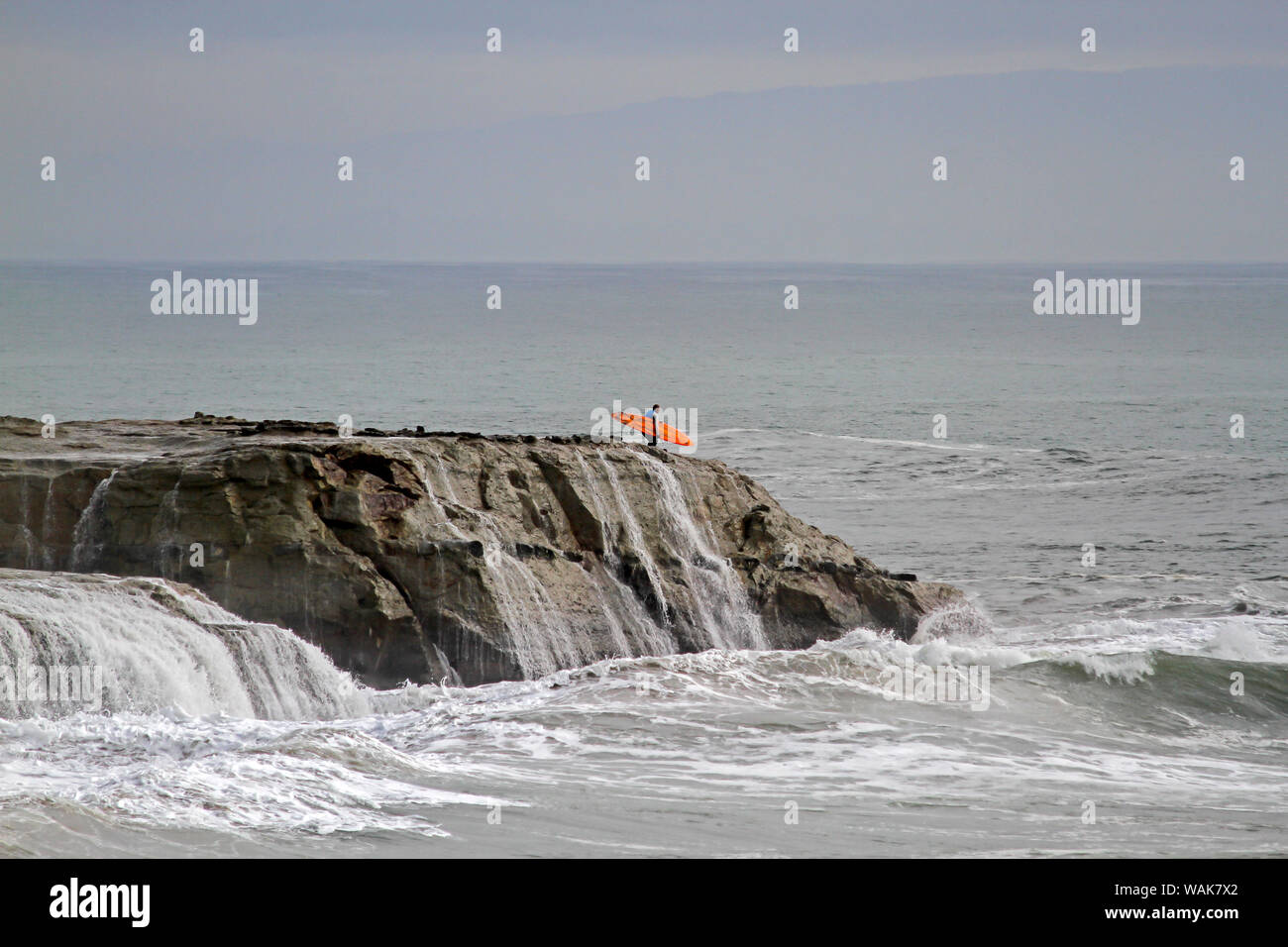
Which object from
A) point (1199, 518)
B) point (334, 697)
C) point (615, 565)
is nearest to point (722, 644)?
point (615, 565)

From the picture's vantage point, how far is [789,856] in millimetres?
12023

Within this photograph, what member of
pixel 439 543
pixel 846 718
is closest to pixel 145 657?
pixel 439 543

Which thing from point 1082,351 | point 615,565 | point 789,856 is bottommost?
point 789,856

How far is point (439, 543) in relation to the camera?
1725 cm

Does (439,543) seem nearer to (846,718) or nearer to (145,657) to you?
(145,657)

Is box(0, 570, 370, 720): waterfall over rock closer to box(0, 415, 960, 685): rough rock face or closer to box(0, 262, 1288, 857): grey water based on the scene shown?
box(0, 262, 1288, 857): grey water

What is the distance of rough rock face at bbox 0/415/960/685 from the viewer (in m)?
16.7

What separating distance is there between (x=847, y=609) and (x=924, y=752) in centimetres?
465

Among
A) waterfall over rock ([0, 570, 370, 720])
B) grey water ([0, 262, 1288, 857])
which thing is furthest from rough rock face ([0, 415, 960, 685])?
waterfall over rock ([0, 570, 370, 720])

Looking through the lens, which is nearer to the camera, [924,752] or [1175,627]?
[924,752]

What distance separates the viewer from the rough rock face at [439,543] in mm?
16734

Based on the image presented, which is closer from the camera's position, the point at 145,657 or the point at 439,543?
the point at 145,657
